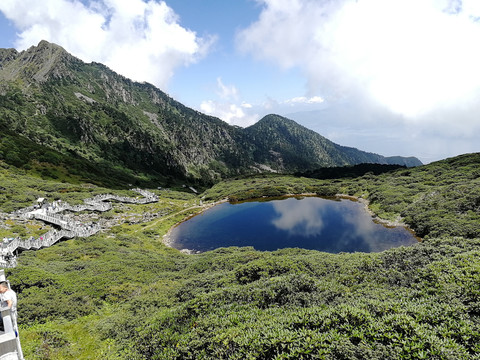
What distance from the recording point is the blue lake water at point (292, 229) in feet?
154

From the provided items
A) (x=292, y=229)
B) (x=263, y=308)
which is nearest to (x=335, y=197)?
(x=292, y=229)

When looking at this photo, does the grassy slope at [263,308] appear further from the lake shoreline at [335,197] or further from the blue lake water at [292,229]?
the lake shoreline at [335,197]

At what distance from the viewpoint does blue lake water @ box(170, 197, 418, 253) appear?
4681 cm

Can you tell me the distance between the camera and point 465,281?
11938 millimetres

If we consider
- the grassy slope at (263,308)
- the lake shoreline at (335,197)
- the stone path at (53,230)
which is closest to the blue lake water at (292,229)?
the lake shoreline at (335,197)

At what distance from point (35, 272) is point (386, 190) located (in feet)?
272

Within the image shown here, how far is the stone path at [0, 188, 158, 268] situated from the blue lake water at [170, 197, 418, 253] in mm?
19193

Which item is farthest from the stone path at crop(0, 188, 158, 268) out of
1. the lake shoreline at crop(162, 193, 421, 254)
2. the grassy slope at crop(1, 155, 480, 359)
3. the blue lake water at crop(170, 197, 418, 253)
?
the blue lake water at crop(170, 197, 418, 253)

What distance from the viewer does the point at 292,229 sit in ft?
185

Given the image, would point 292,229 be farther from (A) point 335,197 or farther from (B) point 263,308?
(B) point 263,308

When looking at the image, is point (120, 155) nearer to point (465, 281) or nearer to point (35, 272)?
point (35, 272)

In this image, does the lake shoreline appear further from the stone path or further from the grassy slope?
the grassy slope

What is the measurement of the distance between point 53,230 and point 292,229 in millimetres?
47724

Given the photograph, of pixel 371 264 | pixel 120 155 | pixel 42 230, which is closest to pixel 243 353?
pixel 371 264
